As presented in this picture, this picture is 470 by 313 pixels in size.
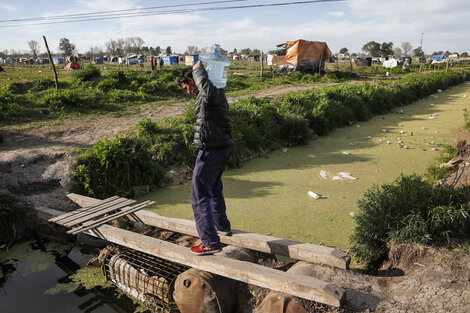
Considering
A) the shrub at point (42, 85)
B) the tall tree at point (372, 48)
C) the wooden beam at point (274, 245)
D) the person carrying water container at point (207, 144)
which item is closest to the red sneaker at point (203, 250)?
the person carrying water container at point (207, 144)

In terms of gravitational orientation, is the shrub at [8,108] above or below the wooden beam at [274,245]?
above

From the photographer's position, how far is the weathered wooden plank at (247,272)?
7.61ft

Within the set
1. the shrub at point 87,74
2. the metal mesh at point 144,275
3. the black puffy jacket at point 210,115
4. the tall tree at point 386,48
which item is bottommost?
the metal mesh at point 144,275

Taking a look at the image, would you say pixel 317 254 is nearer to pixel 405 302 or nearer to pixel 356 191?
pixel 405 302

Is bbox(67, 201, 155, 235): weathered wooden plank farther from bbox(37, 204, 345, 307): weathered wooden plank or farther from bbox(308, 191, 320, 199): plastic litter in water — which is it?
bbox(308, 191, 320, 199): plastic litter in water

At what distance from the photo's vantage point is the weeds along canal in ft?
13.9

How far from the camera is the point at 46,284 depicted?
A: 3.42 metres

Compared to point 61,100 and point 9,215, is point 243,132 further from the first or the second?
point 61,100

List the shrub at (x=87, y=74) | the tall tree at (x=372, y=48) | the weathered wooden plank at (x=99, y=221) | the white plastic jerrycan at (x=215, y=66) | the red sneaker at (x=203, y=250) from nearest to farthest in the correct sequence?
the white plastic jerrycan at (x=215, y=66)
the red sneaker at (x=203, y=250)
the weathered wooden plank at (x=99, y=221)
the shrub at (x=87, y=74)
the tall tree at (x=372, y=48)

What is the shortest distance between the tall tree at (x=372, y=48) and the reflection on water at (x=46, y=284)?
6733 cm

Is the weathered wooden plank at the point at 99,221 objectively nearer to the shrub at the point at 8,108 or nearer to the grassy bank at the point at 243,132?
the grassy bank at the point at 243,132

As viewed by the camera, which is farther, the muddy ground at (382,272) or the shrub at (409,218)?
the shrub at (409,218)

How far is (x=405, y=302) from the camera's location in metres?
2.35

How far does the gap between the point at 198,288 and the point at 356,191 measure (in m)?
3.27
